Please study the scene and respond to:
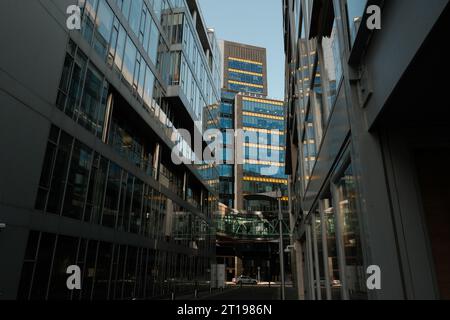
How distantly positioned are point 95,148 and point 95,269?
600 cm

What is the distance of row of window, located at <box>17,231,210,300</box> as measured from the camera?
1279 centimetres

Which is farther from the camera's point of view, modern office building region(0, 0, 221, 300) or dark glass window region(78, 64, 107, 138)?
dark glass window region(78, 64, 107, 138)

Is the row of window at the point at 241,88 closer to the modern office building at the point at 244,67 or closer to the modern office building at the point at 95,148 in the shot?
the modern office building at the point at 244,67

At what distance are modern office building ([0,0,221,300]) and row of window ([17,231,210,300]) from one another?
0.05 m

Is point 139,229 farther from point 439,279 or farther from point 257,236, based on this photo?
point 257,236

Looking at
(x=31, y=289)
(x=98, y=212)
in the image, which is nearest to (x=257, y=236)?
(x=98, y=212)

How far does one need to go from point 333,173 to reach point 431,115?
311 centimetres

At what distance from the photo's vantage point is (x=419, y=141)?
4184mm

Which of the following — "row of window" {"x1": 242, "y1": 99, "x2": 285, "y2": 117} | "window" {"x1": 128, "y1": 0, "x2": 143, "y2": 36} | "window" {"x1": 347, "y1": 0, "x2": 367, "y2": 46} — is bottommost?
"window" {"x1": 347, "y1": 0, "x2": 367, "y2": 46}

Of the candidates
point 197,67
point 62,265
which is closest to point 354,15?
point 62,265

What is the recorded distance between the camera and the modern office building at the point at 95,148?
11.9m

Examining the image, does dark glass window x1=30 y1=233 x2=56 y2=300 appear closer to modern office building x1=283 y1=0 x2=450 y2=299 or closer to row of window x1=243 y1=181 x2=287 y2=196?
modern office building x1=283 y1=0 x2=450 y2=299

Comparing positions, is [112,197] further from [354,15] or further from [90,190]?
[354,15]

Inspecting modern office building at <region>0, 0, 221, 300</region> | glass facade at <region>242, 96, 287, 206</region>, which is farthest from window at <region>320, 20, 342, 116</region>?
glass facade at <region>242, 96, 287, 206</region>
